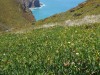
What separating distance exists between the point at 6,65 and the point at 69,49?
9.74 feet

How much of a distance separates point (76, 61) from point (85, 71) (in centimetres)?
84

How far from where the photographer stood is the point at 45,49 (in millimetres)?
17031

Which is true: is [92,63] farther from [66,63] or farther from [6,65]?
[6,65]

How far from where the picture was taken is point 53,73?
42.6ft

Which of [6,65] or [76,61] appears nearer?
[76,61]

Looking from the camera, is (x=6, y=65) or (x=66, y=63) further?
(x=6, y=65)

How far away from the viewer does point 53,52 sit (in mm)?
15633

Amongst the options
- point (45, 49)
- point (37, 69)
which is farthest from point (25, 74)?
point (45, 49)

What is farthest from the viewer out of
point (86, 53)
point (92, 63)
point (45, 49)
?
point (45, 49)

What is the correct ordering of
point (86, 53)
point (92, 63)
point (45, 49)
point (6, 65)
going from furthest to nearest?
point (45, 49)
point (6, 65)
point (86, 53)
point (92, 63)

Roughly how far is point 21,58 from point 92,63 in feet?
13.8

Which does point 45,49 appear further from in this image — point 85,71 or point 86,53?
point 85,71

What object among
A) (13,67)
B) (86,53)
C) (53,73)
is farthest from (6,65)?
(86,53)

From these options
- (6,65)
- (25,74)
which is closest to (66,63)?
(25,74)
